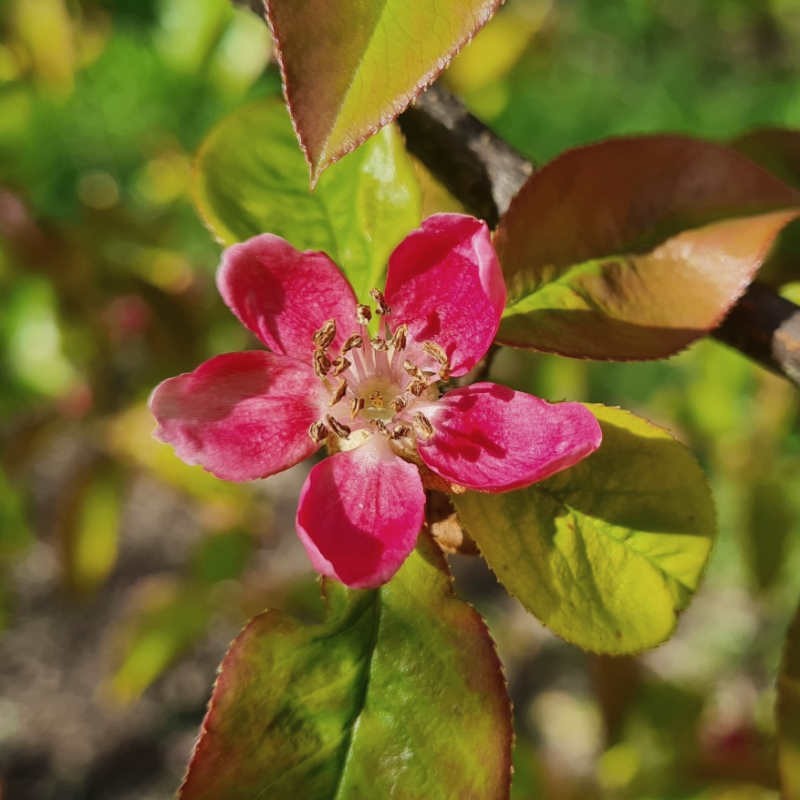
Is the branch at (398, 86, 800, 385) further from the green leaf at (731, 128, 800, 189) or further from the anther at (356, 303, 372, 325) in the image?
the green leaf at (731, 128, 800, 189)

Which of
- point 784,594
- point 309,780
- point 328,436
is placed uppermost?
point 328,436

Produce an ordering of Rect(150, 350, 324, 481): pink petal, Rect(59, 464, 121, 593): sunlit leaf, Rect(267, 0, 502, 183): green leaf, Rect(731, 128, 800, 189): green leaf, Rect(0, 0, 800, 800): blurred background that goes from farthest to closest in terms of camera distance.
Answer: Rect(59, 464, 121, 593): sunlit leaf
Rect(0, 0, 800, 800): blurred background
Rect(731, 128, 800, 189): green leaf
Rect(150, 350, 324, 481): pink petal
Rect(267, 0, 502, 183): green leaf

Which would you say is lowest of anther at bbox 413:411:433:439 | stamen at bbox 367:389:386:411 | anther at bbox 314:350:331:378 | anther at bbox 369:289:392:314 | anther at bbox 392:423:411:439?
stamen at bbox 367:389:386:411

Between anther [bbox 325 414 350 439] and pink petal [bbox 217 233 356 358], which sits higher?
pink petal [bbox 217 233 356 358]

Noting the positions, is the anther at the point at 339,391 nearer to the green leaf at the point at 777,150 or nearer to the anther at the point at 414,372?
the anther at the point at 414,372

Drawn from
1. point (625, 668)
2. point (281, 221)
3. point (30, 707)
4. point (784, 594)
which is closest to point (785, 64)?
point (784, 594)

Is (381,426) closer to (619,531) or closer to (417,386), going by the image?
(417,386)

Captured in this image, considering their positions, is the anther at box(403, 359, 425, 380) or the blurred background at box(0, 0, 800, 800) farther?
the blurred background at box(0, 0, 800, 800)

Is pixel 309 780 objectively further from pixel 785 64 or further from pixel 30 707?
pixel 785 64

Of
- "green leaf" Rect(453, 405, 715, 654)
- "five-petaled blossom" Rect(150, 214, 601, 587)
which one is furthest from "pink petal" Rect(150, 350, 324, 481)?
"green leaf" Rect(453, 405, 715, 654)
